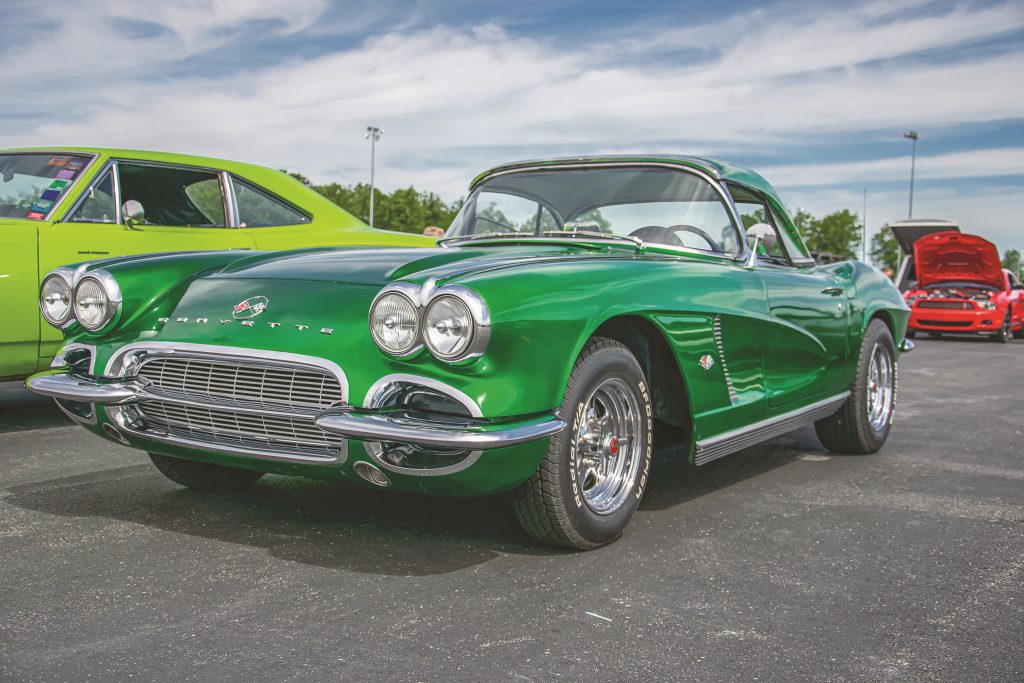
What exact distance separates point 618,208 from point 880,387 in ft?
7.40

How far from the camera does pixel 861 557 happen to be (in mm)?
3426

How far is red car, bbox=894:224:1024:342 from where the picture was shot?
54.7 ft

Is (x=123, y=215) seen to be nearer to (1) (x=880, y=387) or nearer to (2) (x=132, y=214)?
(2) (x=132, y=214)

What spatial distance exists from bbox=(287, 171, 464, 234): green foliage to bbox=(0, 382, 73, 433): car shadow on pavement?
48.0 meters

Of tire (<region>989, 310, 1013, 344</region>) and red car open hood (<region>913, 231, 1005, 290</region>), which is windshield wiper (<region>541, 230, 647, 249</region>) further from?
tire (<region>989, 310, 1013, 344</region>)

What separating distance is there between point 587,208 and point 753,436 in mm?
1279

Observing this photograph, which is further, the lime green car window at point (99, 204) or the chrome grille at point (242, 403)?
the lime green car window at point (99, 204)

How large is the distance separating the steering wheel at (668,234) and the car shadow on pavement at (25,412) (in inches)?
138

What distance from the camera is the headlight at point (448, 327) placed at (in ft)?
9.50

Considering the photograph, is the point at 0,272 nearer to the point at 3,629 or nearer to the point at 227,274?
the point at 227,274

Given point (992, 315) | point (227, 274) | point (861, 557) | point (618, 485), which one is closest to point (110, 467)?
point (227, 274)

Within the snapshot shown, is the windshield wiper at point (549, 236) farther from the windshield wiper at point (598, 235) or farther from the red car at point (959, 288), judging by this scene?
the red car at point (959, 288)

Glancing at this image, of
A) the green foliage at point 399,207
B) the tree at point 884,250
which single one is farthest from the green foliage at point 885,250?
the green foliage at point 399,207

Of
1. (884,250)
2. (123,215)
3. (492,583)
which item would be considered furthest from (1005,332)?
(884,250)
